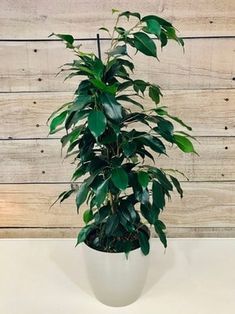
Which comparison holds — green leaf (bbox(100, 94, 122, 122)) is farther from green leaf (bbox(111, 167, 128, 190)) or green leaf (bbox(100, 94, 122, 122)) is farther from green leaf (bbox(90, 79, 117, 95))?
green leaf (bbox(111, 167, 128, 190))

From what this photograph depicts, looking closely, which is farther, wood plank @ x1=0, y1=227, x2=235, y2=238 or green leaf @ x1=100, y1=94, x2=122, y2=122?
wood plank @ x1=0, y1=227, x2=235, y2=238

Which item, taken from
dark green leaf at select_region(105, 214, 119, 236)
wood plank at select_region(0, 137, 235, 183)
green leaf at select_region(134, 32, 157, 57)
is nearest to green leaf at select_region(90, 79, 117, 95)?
green leaf at select_region(134, 32, 157, 57)

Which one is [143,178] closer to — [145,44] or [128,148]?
[128,148]

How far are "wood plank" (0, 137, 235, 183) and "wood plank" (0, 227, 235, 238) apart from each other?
0.23 metres

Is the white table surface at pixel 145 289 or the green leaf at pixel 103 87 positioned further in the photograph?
the white table surface at pixel 145 289

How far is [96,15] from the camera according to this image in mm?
1424

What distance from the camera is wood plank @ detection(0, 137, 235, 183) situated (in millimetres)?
1553

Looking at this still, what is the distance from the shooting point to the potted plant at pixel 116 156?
3.27ft

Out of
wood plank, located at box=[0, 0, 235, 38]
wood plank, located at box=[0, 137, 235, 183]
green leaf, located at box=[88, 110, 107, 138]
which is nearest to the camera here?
green leaf, located at box=[88, 110, 107, 138]

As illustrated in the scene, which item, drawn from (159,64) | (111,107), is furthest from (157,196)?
(159,64)

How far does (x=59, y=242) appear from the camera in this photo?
5.37 ft

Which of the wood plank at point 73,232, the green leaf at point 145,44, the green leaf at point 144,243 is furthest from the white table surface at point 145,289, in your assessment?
the green leaf at point 145,44

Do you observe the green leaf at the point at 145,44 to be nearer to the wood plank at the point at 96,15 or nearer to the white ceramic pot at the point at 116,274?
the wood plank at the point at 96,15

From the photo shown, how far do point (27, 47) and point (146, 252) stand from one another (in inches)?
34.5
